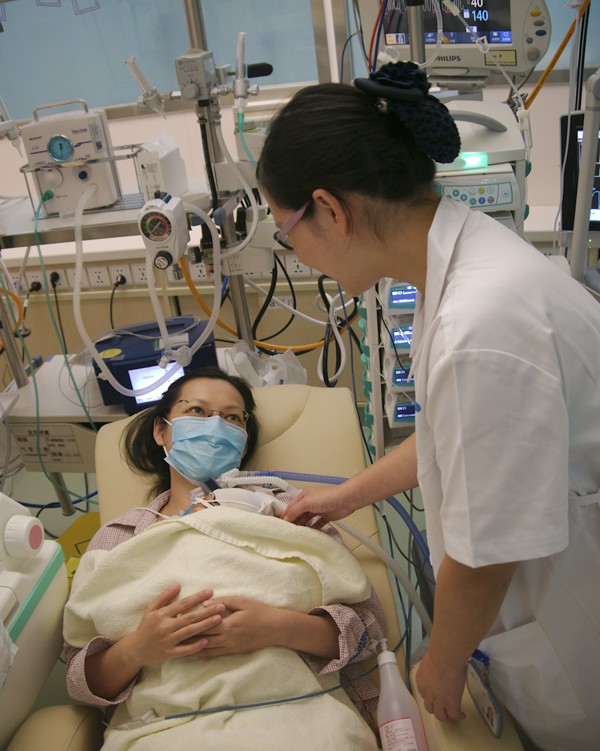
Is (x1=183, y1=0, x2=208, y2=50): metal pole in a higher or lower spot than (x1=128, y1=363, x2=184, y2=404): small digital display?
higher

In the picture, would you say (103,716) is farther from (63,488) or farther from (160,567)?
(63,488)

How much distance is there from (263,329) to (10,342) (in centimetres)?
120

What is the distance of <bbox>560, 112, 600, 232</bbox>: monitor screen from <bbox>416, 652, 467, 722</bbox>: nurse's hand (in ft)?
3.98

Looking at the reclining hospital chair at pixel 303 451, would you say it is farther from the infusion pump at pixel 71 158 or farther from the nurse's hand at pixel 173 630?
the infusion pump at pixel 71 158

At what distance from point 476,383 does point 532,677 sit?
22.7 inches

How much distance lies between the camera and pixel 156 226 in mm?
1767

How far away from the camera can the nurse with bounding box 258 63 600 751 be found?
→ 2.77ft

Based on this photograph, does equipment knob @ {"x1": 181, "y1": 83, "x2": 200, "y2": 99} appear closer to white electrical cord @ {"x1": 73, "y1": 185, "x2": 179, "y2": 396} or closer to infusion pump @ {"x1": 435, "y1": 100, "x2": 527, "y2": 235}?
white electrical cord @ {"x1": 73, "y1": 185, "x2": 179, "y2": 396}

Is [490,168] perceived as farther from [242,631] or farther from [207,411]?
[242,631]

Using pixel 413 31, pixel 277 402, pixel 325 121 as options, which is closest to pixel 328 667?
pixel 277 402

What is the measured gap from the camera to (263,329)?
3.22m

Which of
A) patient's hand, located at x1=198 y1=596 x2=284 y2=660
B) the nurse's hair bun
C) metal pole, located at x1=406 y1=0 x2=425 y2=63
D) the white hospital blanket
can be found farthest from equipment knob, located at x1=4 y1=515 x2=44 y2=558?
metal pole, located at x1=406 y1=0 x2=425 y2=63

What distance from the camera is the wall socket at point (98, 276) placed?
10.4ft

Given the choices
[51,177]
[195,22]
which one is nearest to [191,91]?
[195,22]
